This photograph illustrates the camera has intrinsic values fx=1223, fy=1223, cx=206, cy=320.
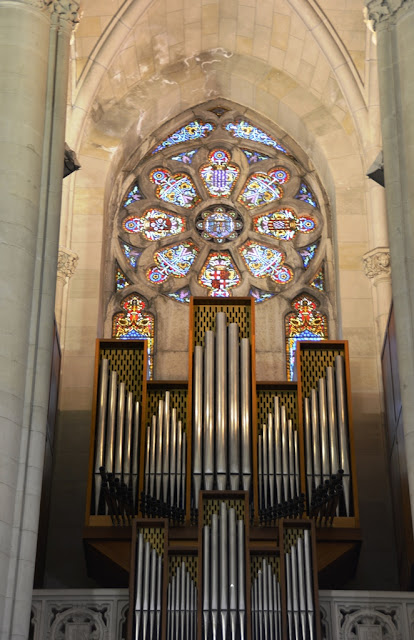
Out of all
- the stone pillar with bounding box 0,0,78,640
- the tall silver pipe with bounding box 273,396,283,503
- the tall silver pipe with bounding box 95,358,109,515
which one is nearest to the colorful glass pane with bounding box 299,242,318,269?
the tall silver pipe with bounding box 273,396,283,503

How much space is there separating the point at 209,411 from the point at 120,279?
4474 millimetres

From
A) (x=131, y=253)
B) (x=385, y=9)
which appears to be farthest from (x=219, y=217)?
(x=385, y=9)

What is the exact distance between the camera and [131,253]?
19578 millimetres

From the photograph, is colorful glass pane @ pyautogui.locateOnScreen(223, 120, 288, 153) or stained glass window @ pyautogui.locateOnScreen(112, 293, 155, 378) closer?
stained glass window @ pyautogui.locateOnScreen(112, 293, 155, 378)

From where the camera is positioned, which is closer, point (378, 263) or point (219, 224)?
point (378, 263)

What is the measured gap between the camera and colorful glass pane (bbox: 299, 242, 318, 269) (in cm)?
1947

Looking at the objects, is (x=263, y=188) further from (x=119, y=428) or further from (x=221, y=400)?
(x=119, y=428)

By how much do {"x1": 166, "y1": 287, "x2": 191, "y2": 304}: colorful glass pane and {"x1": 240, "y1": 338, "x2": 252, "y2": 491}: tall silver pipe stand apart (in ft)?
10.5

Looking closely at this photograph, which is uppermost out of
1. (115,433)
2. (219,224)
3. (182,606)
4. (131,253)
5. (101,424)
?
(219,224)

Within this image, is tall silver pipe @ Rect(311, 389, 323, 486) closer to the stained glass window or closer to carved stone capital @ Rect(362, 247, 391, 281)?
carved stone capital @ Rect(362, 247, 391, 281)

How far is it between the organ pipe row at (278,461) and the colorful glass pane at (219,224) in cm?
481

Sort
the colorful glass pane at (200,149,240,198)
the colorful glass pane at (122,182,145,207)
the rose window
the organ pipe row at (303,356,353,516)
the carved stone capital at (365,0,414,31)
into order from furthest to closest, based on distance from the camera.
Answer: the colorful glass pane at (200,149,240,198) < the colorful glass pane at (122,182,145,207) < the rose window < the organ pipe row at (303,356,353,516) < the carved stone capital at (365,0,414,31)

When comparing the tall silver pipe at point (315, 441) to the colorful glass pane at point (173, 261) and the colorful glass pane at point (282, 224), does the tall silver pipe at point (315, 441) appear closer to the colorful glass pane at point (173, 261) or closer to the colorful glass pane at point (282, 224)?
the colorful glass pane at point (173, 261)

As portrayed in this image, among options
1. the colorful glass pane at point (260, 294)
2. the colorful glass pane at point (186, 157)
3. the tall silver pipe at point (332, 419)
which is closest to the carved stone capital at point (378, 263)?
the colorful glass pane at point (260, 294)
